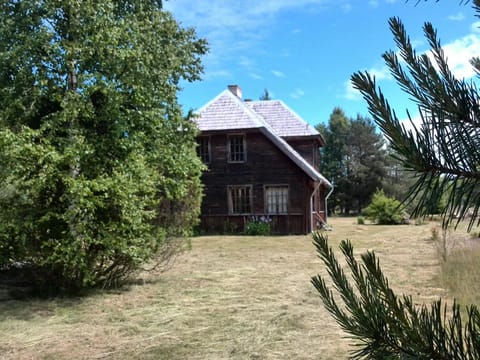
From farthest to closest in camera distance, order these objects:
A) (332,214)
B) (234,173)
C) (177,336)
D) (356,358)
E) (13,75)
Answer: (332,214), (234,173), (13,75), (177,336), (356,358)

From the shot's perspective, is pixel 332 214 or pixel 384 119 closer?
pixel 384 119

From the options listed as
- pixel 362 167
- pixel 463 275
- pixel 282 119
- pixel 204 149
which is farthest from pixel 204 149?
pixel 362 167

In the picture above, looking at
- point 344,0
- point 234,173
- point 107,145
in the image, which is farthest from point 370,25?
point 234,173

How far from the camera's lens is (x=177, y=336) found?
5539 millimetres

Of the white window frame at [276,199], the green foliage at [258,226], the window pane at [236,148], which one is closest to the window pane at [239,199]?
the green foliage at [258,226]

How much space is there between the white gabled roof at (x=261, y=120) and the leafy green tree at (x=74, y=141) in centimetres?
1084

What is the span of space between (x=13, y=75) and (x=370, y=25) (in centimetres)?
751

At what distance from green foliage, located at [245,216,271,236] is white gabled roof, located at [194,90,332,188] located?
3110 millimetres

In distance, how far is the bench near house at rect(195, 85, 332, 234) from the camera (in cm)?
2075

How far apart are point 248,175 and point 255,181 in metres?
0.47

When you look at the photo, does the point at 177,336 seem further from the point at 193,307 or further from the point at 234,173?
the point at 234,173

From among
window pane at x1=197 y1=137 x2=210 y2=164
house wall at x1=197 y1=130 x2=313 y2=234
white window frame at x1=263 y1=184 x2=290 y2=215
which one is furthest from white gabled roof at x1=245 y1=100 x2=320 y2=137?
window pane at x1=197 y1=137 x2=210 y2=164

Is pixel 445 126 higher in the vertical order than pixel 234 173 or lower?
lower

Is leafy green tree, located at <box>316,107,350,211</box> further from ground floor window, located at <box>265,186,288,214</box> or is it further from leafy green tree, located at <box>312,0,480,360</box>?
leafy green tree, located at <box>312,0,480,360</box>
